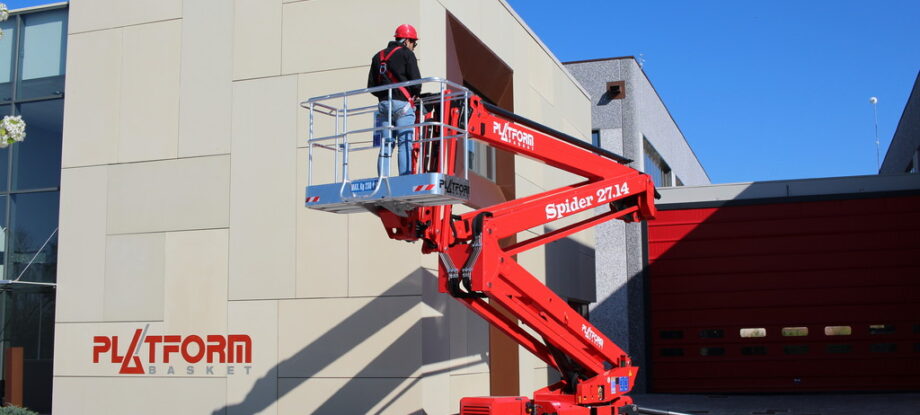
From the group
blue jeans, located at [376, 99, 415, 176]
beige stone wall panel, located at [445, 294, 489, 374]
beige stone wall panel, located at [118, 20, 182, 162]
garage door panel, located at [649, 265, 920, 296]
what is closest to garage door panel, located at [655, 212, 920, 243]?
garage door panel, located at [649, 265, 920, 296]

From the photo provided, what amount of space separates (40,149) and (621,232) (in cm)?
1557

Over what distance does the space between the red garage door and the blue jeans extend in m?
18.0

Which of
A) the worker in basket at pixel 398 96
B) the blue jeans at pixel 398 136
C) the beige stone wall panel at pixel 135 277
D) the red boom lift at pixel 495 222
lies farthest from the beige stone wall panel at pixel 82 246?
the blue jeans at pixel 398 136

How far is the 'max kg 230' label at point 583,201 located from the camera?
36.0 feet

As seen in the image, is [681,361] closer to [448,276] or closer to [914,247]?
[914,247]

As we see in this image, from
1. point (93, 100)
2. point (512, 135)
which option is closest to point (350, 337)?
point (512, 135)

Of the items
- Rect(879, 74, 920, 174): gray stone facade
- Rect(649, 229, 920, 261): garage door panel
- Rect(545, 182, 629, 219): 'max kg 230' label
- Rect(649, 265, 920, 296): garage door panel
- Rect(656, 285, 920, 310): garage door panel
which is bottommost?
Rect(656, 285, 920, 310): garage door panel

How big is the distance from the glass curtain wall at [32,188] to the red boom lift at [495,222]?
7775mm

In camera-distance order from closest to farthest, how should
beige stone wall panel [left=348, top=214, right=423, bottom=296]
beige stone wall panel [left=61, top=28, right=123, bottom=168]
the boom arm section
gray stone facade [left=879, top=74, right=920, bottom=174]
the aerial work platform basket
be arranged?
the aerial work platform basket, the boom arm section, beige stone wall panel [left=348, top=214, right=423, bottom=296], beige stone wall panel [left=61, top=28, right=123, bottom=168], gray stone facade [left=879, top=74, right=920, bottom=174]

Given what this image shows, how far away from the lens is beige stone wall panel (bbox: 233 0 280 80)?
1368 centimetres

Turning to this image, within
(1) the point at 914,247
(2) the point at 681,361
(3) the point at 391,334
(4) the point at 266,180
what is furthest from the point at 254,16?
(1) the point at 914,247

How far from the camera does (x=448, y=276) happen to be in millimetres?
9828

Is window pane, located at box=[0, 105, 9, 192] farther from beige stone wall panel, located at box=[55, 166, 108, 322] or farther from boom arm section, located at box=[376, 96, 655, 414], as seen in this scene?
boom arm section, located at box=[376, 96, 655, 414]

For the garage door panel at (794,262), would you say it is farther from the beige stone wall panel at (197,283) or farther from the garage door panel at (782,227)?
the beige stone wall panel at (197,283)
